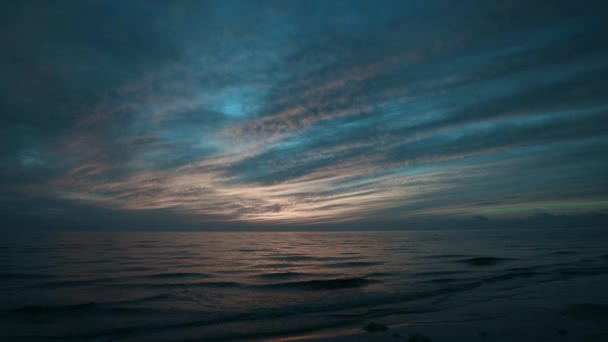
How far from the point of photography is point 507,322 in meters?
7.92

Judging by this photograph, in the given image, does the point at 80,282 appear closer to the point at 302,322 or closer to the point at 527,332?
the point at 302,322

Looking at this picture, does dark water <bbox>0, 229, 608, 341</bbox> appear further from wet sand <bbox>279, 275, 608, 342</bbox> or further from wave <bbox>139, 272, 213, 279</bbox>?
wet sand <bbox>279, 275, 608, 342</bbox>

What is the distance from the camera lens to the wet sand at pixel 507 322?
6910 mm

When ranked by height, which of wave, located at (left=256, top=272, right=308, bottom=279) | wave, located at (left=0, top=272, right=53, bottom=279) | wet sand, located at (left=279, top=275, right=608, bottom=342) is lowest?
wave, located at (left=256, top=272, right=308, bottom=279)

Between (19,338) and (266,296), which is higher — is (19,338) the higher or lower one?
the higher one

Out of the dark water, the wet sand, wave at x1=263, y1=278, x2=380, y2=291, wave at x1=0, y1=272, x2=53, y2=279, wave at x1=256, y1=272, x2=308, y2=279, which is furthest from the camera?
wave at x1=256, y1=272, x2=308, y2=279

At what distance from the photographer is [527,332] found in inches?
281

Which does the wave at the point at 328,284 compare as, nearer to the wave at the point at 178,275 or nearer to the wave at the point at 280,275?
the wave at the point at 280,275

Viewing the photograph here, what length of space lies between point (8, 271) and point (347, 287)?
20784 mm

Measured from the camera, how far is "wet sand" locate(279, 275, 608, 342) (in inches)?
272

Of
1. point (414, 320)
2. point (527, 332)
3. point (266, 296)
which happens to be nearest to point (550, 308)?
point (527, 332)

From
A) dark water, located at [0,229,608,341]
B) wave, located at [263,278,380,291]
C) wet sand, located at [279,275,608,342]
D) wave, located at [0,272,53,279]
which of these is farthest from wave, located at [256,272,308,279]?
wave, located at [0,272,53,279]

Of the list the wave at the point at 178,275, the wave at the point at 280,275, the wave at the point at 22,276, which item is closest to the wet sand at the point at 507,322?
the wave at the point at 280,275

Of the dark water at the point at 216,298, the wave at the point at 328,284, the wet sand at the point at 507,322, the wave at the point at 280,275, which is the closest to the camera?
the wet sand at the point at 507,322
